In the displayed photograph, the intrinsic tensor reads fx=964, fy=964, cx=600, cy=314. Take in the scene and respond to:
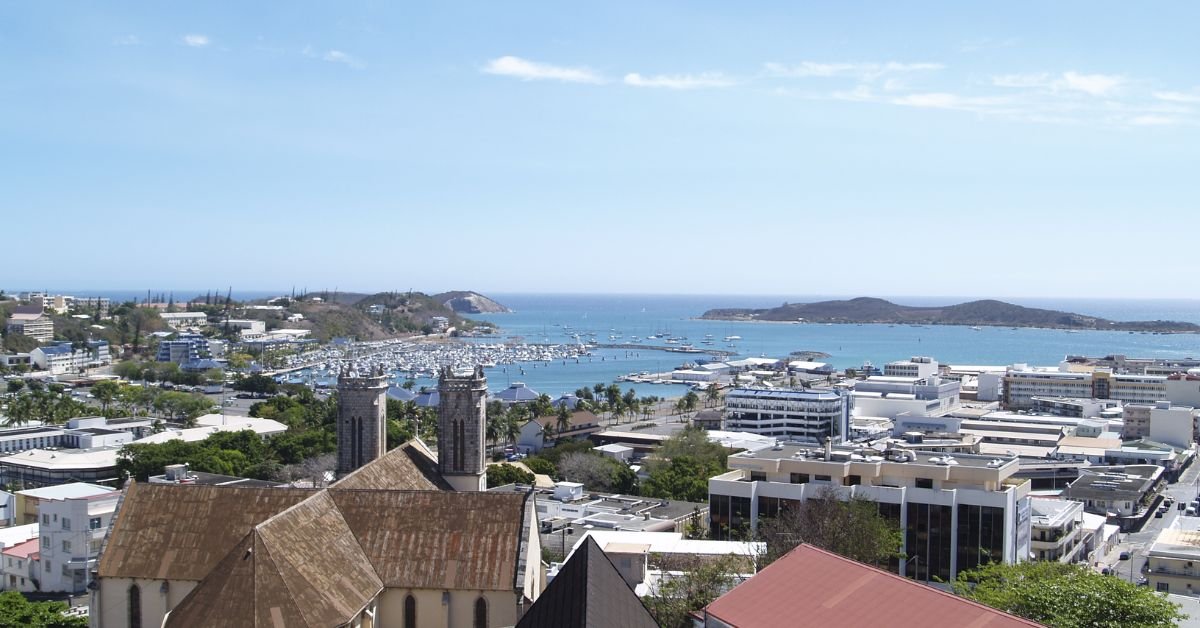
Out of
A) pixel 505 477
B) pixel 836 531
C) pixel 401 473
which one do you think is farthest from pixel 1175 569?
pixel 401 473

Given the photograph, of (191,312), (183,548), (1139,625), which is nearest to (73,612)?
(183,548)

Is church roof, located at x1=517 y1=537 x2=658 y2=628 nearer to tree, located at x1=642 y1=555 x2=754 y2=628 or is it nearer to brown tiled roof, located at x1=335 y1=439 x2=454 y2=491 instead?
tree, located at x1=642 y1=555 x2=754 y2=628

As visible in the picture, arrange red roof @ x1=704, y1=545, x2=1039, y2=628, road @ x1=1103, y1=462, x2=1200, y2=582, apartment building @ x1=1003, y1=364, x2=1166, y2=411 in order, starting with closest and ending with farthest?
red roof @ x1=704, y1=545, x2=1039, y2=628 < road @ x1=1103, y1=462, x2=1200, y2=582 < apartment building @ x1=1003, y1=364, x2=1166, y2=411

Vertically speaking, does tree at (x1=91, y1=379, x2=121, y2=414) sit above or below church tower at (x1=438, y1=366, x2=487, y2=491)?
below

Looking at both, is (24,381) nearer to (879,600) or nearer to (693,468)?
(693,468)

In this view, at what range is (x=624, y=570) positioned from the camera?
30.2 metres

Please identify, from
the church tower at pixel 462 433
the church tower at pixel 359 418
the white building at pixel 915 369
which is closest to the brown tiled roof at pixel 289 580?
the church tower at pixel 462 433

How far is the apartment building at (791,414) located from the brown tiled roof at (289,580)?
6195 centimetres

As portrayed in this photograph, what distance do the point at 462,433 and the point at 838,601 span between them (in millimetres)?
15854

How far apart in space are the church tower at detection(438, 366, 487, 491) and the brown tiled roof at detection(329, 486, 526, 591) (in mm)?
7189

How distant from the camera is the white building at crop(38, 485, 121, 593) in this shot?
35875mm

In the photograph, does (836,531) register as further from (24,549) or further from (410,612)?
(24,549)

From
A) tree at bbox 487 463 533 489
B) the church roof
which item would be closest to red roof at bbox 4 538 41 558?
tree at bbox 487 463 533 489

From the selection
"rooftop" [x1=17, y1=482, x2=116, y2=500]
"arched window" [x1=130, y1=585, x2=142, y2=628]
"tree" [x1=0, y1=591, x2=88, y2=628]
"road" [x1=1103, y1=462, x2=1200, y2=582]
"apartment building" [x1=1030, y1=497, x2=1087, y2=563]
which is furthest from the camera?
"road" [x1=1103, y1=462, x2=1200, y2=582]
